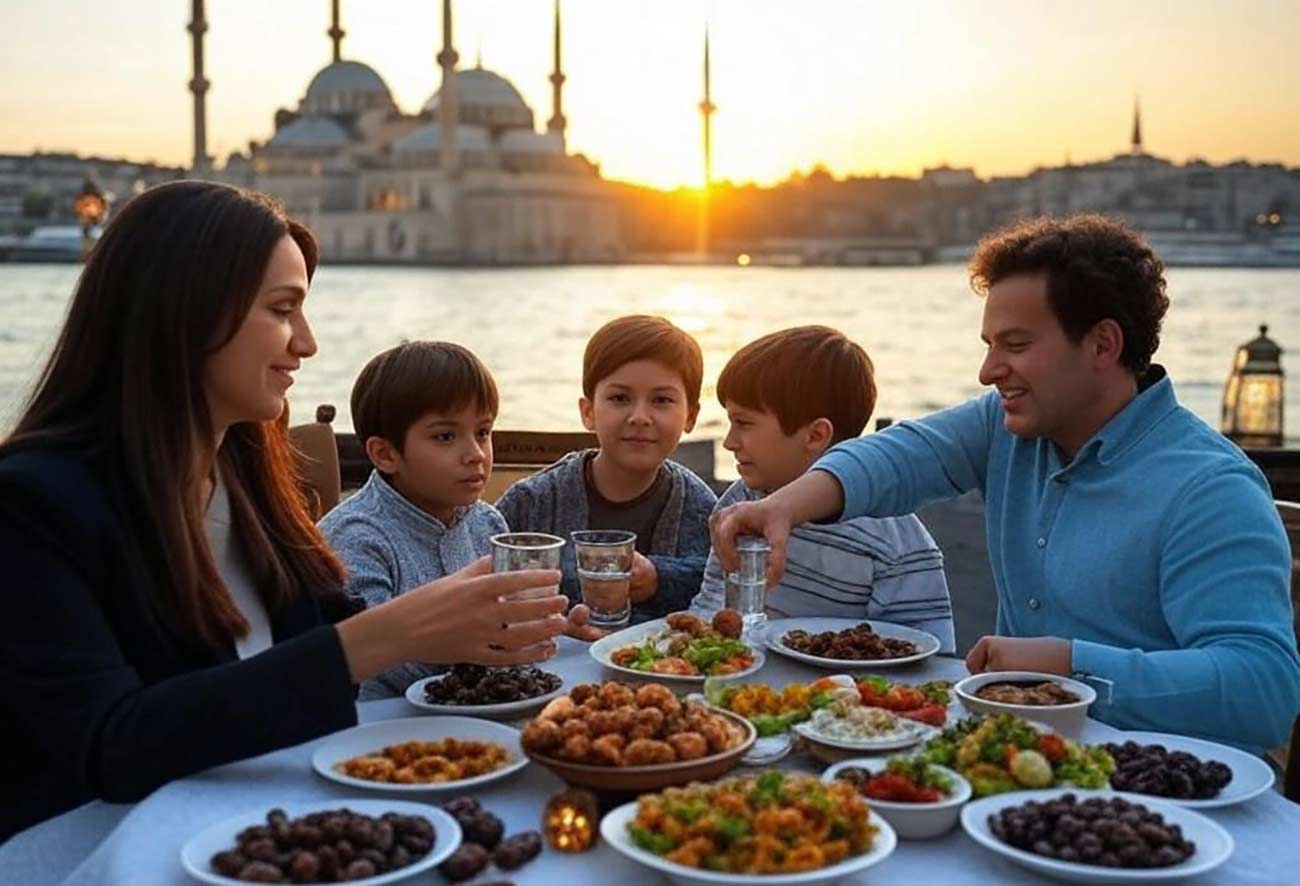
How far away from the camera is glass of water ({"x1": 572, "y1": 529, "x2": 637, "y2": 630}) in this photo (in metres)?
1.84

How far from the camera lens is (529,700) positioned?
165 cm

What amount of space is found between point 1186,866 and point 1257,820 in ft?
0.66

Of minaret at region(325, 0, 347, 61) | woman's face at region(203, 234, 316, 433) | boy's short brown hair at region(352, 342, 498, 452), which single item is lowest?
boy's short brown hair at region(352, 342, 498, 452)

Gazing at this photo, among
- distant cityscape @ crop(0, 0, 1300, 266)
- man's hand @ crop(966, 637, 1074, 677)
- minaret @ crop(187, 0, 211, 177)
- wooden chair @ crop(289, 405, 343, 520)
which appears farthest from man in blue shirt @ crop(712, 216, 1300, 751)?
minaret @ crop(187, 0, 211, 177)

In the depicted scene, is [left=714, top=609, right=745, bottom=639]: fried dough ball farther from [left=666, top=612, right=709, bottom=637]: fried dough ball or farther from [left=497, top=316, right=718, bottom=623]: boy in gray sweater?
[left=497, top=316, right=718, bottom=623]: boy in gray sweater

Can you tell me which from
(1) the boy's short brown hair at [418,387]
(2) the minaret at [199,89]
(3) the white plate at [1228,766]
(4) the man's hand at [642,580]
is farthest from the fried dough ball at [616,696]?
(2) the minaret at [199,89]

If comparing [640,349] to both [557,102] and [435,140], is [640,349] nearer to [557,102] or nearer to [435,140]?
[435,140]

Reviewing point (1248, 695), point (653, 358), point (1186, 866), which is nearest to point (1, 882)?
point (1186, 866)

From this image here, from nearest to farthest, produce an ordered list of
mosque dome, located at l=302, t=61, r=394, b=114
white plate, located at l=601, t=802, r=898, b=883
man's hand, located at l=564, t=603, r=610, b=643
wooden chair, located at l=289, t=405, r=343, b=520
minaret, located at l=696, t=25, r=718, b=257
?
white plate, located at l=601, t=802, r=898, b=883 < man's hand, located at l=564, t=603, r=610, b=643 < wooden chair, located at l=289, t=405, r=343, b=520 < minaret, located at l=696, t=25, r=718, b=257 < mosque dome, located at l=302, t=61, r=394, b=114

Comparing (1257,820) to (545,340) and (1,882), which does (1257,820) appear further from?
(545,340)

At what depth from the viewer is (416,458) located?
2.32 m

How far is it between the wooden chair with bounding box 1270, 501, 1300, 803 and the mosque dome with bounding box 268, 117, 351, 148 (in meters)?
84.1

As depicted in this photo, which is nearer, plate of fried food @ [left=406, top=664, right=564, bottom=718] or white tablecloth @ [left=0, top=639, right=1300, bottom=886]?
white tablecloth @ [left=0, top=639, right=1300, bottom=886]

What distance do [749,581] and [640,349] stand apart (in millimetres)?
787
